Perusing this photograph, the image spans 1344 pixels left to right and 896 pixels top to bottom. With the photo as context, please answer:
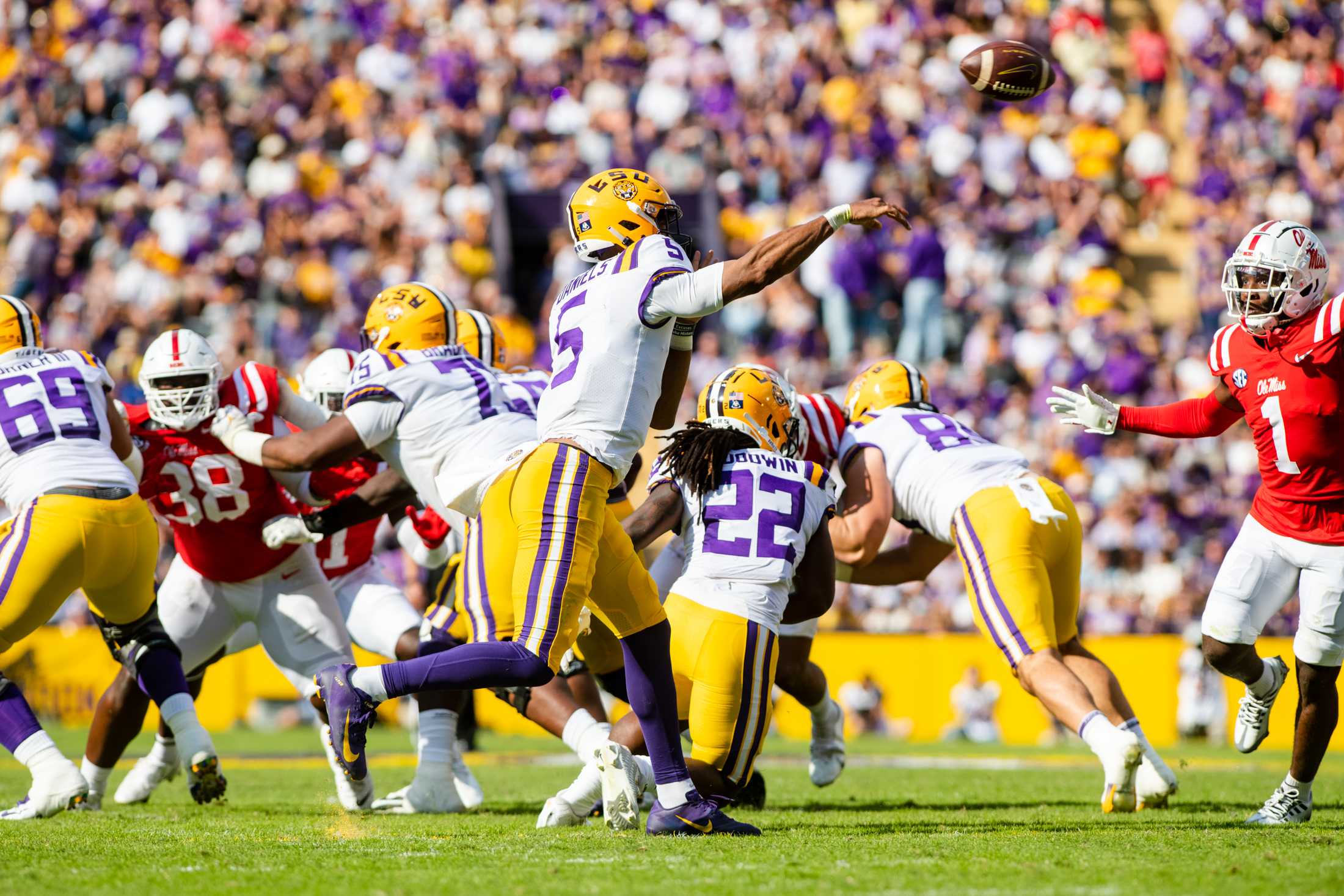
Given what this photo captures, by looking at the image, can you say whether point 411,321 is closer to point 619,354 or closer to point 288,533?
point 288,533

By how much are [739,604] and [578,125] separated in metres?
12.4

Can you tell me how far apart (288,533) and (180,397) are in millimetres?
791

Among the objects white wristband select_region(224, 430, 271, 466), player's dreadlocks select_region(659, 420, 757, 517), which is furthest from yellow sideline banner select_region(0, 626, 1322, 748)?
player's dreadlocks select_region(659, 420, 757, 517)

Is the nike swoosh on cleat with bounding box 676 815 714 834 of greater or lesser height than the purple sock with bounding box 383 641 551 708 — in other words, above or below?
below

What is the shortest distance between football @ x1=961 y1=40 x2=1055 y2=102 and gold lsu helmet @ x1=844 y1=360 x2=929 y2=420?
136cm

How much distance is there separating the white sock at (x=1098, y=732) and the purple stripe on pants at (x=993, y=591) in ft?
1.51

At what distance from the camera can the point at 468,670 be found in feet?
15.3

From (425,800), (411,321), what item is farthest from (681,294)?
(425,800)

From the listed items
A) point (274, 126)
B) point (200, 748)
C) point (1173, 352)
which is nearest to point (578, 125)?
point (274, 126)

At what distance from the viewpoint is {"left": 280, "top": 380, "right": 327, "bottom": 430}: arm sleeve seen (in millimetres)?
6980

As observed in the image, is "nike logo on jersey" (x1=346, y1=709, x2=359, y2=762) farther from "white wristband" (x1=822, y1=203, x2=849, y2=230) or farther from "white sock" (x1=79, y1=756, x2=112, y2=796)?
"white sock" (x1=79, y1=756, x2=112, y2=796)

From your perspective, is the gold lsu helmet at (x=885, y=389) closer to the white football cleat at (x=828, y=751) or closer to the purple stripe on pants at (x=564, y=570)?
the white football cleat at (x=828, y=751)

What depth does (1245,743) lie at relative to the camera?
19.9ft

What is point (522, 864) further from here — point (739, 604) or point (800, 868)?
point (739, 604)
